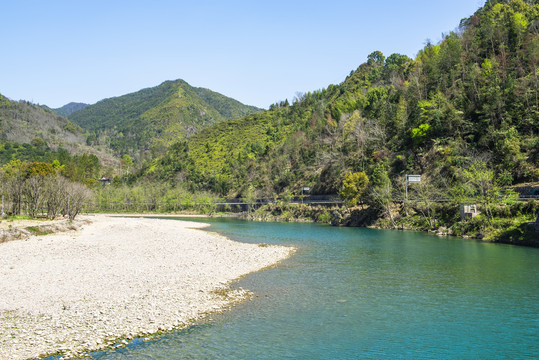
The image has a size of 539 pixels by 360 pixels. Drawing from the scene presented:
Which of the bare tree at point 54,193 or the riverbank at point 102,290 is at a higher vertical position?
the bare tree at point 54,193

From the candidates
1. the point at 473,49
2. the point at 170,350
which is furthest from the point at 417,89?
the point at 170,350

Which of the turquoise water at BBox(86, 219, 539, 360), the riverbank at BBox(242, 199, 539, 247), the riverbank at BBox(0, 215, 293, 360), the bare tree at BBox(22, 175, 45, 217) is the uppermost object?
the bare tree at BBox(22, 175, 45, 217)

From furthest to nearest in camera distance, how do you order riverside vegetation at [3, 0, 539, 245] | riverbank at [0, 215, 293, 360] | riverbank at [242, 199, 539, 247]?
riverside vegetation at [3, 0, 539, 245] < riverbank at [242, 199, 539, 247] < riverbank at [0, 215, 293, 360]

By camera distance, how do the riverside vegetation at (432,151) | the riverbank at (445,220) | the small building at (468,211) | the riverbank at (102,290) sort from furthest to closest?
1. the riverside vegetation at (432,151)
2. the small building at (468,211)
3. the riverbank at (445,220)
4. the riverbank at (102,290)

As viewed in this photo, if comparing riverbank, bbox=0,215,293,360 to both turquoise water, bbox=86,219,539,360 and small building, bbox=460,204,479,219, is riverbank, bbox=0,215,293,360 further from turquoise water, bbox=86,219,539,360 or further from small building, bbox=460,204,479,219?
small building, bbox=460,204,479,219

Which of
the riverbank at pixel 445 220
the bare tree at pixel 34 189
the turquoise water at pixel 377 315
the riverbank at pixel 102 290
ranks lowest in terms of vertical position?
the turquoise water at pixel 377 315

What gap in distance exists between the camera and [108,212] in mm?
139750

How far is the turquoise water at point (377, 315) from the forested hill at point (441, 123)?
3305cm

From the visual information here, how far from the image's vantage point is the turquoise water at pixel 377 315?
1574 centimetres

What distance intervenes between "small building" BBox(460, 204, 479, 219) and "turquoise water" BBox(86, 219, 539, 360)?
58.0ft

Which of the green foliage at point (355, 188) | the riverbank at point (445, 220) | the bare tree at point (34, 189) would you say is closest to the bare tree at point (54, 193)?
the bare tree at point (34, 189)

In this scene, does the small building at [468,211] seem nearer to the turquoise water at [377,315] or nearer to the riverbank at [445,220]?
the riverbank at [445,220]

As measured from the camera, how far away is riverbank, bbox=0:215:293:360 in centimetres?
1587

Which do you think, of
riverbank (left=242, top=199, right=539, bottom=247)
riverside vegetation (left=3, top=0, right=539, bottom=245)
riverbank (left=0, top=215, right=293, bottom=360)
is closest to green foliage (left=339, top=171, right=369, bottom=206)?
riverside vegetation (left=3, top=0, right=539, bottom=245)
